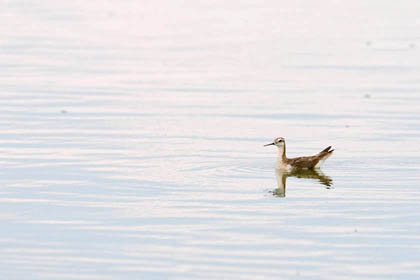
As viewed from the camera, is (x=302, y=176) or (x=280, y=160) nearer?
(x=302, y=176)

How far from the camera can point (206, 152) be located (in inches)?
666

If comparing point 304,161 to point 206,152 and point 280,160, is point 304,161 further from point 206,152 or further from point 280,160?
point 206,152

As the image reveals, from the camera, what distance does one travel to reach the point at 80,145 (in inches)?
683

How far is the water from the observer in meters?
11.4

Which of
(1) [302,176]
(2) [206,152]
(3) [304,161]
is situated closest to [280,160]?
(3) [304,161]

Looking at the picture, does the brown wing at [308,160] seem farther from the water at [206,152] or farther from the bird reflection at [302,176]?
the water at [206,152]

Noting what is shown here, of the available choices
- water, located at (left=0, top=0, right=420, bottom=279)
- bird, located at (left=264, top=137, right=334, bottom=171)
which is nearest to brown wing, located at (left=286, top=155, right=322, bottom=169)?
bird, located at (left=264, top=137, right=334, bottom=171)

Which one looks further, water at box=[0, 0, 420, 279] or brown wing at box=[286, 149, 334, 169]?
brown wing at box=[286, 149, 334, 169]

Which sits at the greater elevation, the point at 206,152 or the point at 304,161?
the point at 206,152

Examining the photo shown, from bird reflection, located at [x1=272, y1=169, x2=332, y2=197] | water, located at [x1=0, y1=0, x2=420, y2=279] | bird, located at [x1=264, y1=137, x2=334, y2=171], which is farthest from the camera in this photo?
bird, located at [x1=264, y1=137, x2=334, y2=171]

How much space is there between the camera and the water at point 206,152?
11.4 meters

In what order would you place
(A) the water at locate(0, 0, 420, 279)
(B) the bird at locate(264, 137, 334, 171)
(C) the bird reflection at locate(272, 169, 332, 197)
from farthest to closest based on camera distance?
(B) the bird at locate(264, 137, 334, 171)
(C) the bird reflection at locate(272, 169, 332, 197)
(A) the water at locate(0, 0, 420, 279)

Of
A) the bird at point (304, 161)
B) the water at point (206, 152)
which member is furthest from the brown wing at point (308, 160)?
the water at point (206, 152)

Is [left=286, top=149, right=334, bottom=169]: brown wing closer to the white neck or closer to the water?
the white neck
